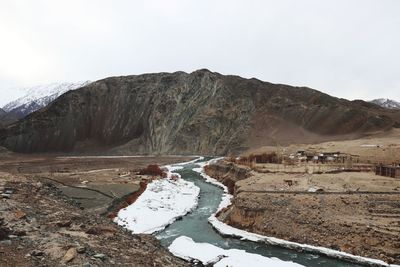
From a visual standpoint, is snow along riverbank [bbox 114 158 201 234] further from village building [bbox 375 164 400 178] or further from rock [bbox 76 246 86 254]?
village building [bbox 375 164 400 178]

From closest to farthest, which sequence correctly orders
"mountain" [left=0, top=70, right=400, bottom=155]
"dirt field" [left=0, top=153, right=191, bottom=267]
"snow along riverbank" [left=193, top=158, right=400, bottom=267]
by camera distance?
"dirt field" [left=0, top=153, right=191, bottom=267], "snow along riverbank" [left=193, top=158, right=400, bottom=267], "mountain" [left=0, top=70, right=400, bottom=155]

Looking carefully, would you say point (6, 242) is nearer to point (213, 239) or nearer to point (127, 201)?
point (213, 239)

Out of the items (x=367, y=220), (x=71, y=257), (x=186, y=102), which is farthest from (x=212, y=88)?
(x=71, y=257)

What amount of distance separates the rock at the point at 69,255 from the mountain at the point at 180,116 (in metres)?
91.1

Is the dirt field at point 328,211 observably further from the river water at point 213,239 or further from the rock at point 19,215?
the rock at point 19,215

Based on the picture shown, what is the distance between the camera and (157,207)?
108ft

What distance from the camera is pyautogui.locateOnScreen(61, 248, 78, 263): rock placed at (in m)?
11.9

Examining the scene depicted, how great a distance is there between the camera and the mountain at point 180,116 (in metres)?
108

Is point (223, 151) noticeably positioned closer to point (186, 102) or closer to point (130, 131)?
point (186, 102)

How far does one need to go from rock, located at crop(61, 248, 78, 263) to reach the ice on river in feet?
27.9

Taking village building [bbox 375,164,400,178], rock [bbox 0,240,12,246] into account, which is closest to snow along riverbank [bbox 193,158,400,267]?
village building [bbox 375,164,400,178]

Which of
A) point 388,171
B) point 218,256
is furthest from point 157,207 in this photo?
point 388,171

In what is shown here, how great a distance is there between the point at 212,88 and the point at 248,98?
1115 centimetres

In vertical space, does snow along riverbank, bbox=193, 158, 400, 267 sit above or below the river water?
above
